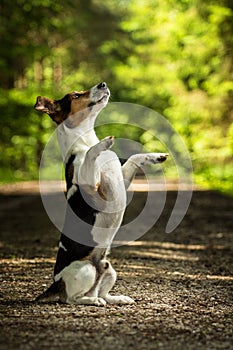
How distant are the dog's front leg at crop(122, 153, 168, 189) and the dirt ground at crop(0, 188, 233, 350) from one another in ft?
3.44

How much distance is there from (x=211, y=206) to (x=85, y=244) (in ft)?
37.6

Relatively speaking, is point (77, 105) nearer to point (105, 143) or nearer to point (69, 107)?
point (69, 107)

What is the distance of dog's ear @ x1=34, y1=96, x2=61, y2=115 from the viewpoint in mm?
5492

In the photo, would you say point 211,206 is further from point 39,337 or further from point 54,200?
point 39,337

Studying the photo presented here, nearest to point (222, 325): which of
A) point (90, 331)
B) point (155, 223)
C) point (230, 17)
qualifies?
point (90, 331)

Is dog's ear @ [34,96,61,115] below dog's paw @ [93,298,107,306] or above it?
above

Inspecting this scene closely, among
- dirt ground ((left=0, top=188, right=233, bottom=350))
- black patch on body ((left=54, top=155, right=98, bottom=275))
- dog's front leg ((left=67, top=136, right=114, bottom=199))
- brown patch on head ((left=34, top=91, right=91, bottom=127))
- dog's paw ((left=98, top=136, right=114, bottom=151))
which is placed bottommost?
dirt ground ((left=0, top=188, right=233, bottom=350))

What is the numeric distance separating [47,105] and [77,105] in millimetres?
241

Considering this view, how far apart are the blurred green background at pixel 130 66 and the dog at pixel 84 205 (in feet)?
50.3

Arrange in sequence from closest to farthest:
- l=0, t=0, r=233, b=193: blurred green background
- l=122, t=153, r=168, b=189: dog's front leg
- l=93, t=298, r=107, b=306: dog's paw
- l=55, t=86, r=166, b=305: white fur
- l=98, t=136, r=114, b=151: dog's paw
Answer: l=98, t=136, r=114, b=151: dog's paw, l=55, t=86, r=166, b=305: white fur, l=93, t=298, r=107, b=306: dog's paw, l=122, t=153, r=168, b=189: dog's front leg, l=0, t=0, r=233, b=193: blurred green background

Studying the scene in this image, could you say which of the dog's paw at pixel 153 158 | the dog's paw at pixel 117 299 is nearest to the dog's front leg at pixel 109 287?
the dog's paw at pixel 117 299

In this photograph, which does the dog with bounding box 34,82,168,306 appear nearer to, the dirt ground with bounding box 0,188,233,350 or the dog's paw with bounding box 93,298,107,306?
the dog's paw with bounding box 93,298,107,306

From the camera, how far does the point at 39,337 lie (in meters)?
4.50

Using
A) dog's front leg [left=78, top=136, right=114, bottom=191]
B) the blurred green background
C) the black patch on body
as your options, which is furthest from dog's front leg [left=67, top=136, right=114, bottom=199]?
the blurred green background
